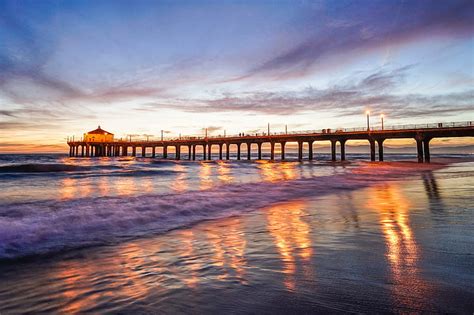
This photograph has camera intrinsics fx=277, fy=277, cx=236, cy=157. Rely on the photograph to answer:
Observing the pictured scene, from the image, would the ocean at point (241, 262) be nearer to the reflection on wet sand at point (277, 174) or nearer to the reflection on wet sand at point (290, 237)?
the reflection on wet sand at point (290, 237)

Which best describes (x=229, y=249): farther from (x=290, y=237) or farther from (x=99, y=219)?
(x=99, y=219)

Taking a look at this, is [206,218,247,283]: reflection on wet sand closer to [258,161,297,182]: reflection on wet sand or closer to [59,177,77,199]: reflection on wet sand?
[59,177,77,199]: reflection on wet sand

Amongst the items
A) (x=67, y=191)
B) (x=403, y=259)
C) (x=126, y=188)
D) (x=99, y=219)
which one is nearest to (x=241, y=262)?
(x=403, y=259)

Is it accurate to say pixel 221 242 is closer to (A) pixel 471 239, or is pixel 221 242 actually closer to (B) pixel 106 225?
(B) pixel 106 225

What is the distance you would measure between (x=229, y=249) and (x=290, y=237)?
4.32 feet

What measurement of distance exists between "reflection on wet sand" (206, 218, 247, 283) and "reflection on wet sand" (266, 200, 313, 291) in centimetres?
58

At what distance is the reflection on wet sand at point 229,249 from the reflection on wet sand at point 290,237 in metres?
0.58

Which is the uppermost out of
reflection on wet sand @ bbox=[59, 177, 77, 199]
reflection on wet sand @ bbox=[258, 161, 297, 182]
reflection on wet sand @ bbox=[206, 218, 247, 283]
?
reflection on wet sand @ bbox=[206, 218, 247, 283]

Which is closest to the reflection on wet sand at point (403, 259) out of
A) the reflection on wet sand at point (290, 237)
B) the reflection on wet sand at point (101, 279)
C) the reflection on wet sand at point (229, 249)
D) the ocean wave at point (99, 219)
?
the reflection on wet sand at point (290, 237)

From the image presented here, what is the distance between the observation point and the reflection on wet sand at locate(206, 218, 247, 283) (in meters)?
3.65

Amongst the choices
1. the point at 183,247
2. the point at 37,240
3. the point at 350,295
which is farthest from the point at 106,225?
the point at 350,295

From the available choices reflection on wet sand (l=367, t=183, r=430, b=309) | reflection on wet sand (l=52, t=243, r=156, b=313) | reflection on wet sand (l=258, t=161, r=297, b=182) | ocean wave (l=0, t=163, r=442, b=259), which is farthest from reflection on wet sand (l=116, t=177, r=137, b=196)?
reflection on wet sand (l=367, t=183, r=430, b=309)

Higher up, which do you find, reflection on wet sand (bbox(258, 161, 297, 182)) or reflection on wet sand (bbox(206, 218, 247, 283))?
reflection on wet sand (bbox(206, 218, 247, 283))

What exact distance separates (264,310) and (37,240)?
5189 millimetres
